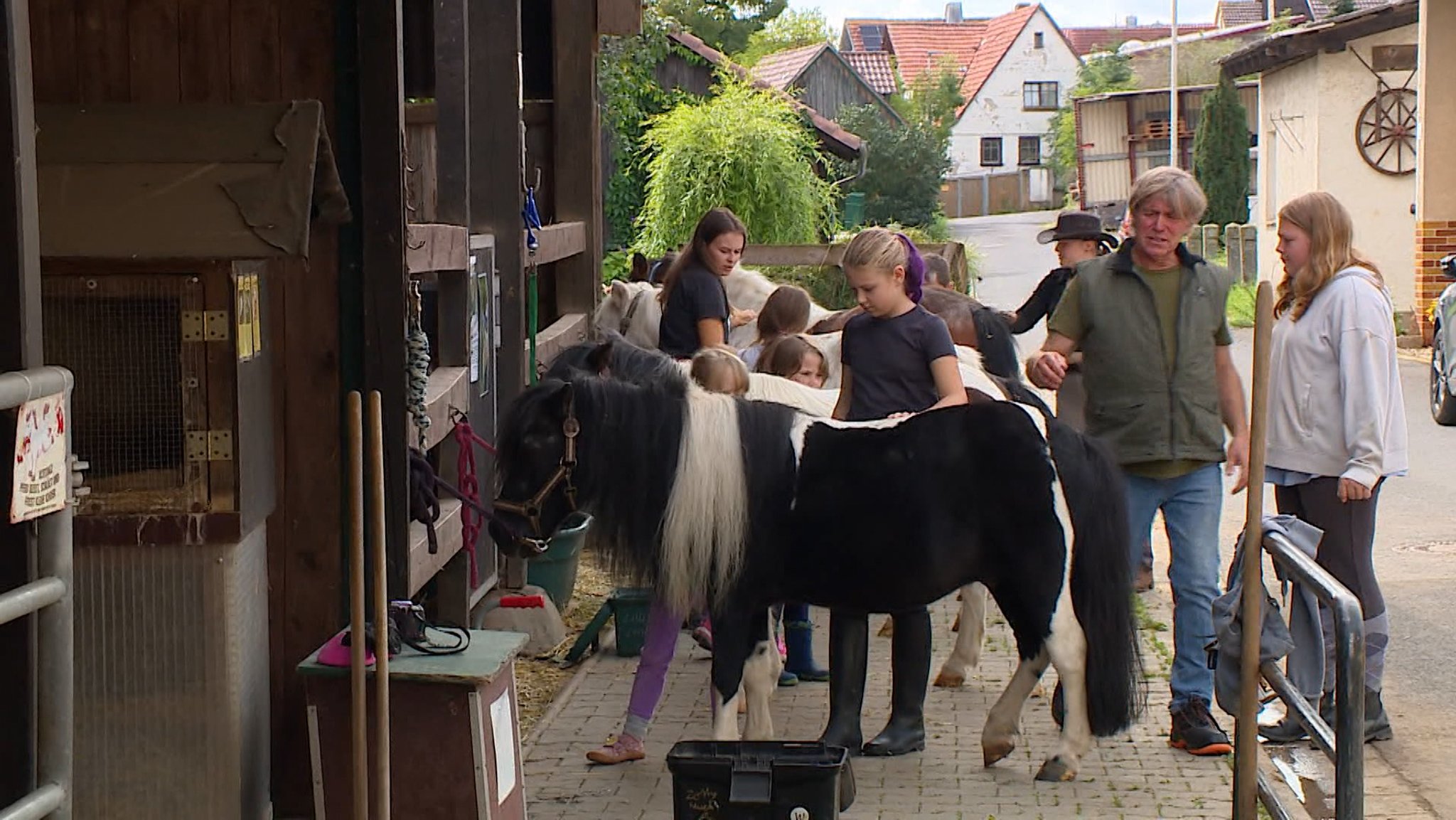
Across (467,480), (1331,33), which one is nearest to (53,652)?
(467,480)

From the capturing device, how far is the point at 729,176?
15.8 m

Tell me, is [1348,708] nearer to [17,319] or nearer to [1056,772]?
[1056,772]

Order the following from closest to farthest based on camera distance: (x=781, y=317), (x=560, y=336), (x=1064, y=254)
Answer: (x=781, y=317), (x=1064, y=254), (x=560, y=336)

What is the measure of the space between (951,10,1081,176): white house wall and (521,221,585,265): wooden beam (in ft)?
242

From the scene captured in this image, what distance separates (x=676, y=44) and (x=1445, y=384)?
9.32 meters

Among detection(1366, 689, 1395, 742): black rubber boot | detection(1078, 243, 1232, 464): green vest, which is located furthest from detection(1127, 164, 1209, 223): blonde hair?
detection(1366, 689, 1395, 742): black rubber boot

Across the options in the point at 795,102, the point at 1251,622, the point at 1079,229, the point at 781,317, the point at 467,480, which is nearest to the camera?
the point at 1251,622

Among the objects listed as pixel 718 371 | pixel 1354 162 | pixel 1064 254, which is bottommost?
pixel 718 371

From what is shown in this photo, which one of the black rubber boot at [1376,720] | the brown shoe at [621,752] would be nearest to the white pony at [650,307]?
the brown shoe at [621,752]

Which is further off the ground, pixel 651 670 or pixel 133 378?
pixel 133 378

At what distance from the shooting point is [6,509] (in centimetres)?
272

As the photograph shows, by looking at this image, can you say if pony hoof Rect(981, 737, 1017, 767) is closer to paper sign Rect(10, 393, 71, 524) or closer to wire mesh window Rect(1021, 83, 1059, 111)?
paper sign Rect(10, 393, 71, 524)

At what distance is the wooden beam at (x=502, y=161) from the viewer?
7375 millimetres

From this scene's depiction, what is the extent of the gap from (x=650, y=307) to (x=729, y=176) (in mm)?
6517
